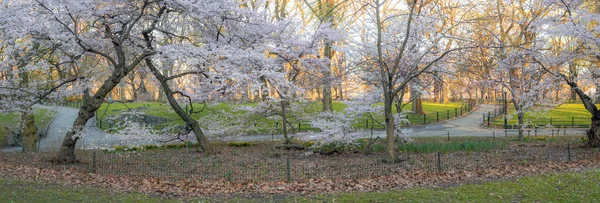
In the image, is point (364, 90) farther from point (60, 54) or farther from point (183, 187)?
point (60, 54)

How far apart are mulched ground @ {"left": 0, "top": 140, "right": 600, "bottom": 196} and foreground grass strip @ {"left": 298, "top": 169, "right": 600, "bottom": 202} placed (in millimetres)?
722

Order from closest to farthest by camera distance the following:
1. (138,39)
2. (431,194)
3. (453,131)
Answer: (431,194), (138,39), (453,131)

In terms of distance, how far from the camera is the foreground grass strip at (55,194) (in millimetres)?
8352

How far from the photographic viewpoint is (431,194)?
8.59 metres

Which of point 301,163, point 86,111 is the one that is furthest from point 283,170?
point 86,111

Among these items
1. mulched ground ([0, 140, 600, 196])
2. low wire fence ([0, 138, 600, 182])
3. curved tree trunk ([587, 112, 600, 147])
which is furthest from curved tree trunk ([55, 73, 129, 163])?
curved tree trunk ([587, 112, 600, 147])

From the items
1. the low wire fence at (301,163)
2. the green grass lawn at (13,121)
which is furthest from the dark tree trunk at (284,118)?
the green grass lawn at (13,121)

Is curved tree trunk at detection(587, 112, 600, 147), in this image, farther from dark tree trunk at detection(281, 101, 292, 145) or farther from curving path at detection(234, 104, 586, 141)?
dark tree trunk at detection(281, 101, 292, 145)

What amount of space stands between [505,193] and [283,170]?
228 inches

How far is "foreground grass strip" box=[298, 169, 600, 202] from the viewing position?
26.6ft

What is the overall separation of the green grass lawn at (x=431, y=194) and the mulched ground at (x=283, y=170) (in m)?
0.64

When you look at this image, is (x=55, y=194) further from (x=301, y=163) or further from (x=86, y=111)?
(x=301, y=163)

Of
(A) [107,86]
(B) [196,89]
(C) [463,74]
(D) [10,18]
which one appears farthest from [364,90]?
(D) [10,18]

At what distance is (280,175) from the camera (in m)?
11.4
